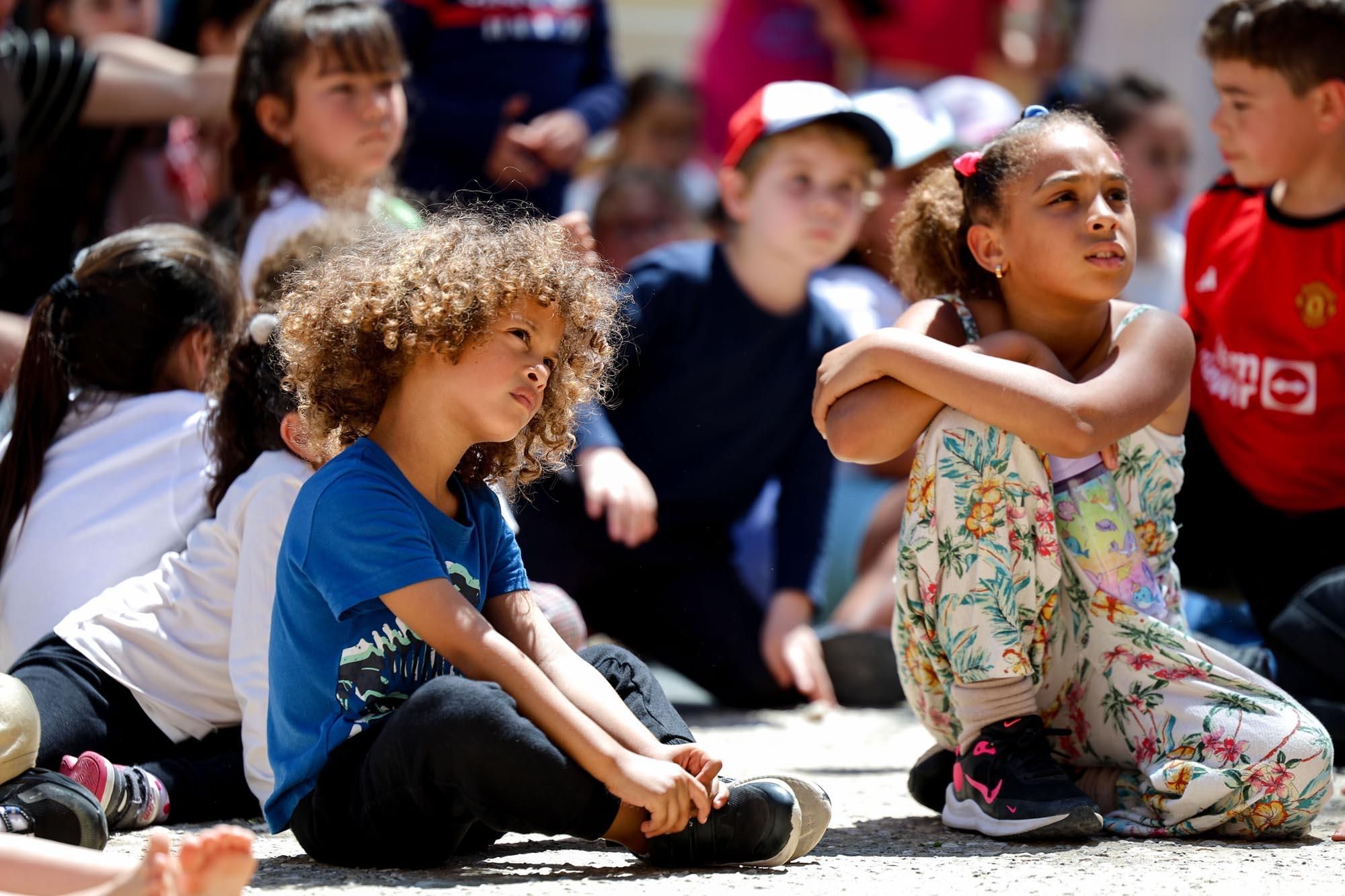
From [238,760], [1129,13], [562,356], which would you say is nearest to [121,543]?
[238,760]

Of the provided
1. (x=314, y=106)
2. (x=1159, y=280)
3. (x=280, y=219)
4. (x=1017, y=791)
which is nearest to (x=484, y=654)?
(x=1017, y=791)

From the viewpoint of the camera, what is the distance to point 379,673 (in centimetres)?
204

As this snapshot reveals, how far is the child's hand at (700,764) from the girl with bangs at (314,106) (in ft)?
6.01

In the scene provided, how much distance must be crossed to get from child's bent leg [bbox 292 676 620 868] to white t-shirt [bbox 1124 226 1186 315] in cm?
328

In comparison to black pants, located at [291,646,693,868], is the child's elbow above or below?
above

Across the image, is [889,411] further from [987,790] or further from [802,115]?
[802,115]

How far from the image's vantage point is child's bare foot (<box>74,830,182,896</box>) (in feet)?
4.93

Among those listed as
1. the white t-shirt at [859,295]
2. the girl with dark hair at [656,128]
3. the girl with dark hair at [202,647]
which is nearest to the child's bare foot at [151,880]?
the girl with dark hair at [202,647]

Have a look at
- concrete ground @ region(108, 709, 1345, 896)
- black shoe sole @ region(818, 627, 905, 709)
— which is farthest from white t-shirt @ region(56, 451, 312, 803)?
black shoe sole @ region(818, 627, 905, 709)

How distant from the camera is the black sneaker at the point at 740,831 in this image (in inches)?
79.5

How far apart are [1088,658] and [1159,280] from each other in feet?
9.06

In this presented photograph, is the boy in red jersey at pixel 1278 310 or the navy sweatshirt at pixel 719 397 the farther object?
the navy sweatshirt at pixel 719 397

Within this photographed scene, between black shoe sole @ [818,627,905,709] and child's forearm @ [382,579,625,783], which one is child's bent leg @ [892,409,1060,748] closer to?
child's forearm @ [382,579,625,783]

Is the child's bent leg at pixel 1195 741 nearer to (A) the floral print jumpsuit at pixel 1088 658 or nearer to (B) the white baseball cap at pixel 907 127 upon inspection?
(A) the floral print jumpsuit at pixel 1088 658
